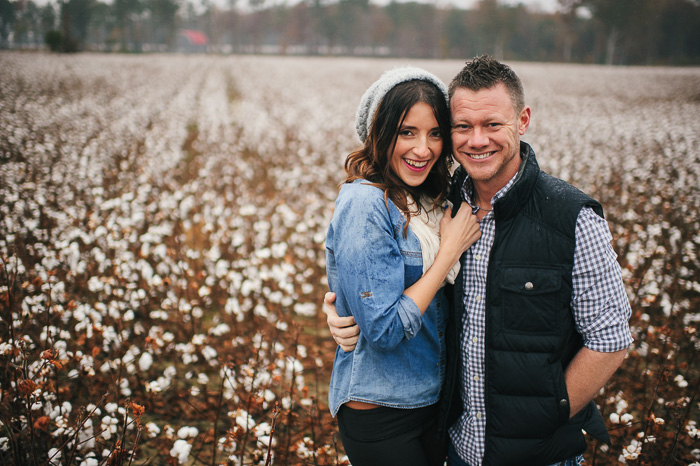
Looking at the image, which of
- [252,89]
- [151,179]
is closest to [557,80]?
[252,89]

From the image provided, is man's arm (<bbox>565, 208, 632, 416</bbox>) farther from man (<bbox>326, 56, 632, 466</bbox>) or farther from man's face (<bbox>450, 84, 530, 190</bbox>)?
man's face (<bbox>450, 84, 530, 190</bbox>)

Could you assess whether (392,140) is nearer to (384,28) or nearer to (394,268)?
(394,268)

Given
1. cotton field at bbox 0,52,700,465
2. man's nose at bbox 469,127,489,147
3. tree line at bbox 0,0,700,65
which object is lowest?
cotton field at bbox 0,52,700,465

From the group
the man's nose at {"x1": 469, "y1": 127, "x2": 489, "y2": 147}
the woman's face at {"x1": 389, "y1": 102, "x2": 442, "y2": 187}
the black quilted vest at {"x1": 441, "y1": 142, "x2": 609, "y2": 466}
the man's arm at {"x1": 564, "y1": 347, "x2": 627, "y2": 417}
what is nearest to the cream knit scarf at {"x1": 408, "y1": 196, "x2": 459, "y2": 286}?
the woman's face at {"x1": 389, "y1": 102, "x2": 442, "y2": 187}

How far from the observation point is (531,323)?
5.64ft

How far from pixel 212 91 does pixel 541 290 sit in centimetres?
2522

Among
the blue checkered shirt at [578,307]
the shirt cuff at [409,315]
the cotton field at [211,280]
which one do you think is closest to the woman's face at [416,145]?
the blue checkered shirt at [578,307]

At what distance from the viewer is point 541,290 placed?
169 cm

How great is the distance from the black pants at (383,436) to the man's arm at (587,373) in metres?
0.68

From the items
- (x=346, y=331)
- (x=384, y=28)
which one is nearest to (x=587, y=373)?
(x=346, y=331)

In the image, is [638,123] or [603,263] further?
[638,123]

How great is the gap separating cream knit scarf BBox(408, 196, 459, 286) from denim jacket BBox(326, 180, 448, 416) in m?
0.03

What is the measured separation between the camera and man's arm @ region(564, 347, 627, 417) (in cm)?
167

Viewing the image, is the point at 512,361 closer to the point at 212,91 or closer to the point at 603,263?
the point at 603,263
